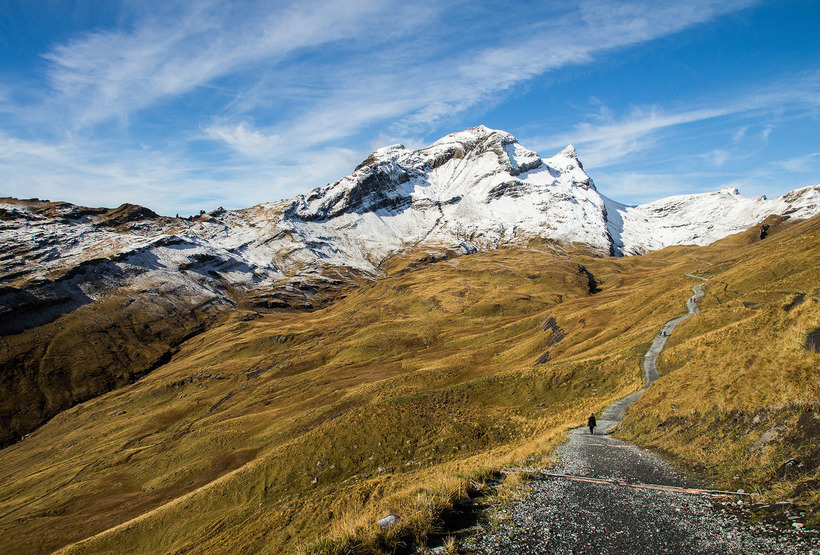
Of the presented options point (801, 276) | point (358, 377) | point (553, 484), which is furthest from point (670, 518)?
point (358, 377)

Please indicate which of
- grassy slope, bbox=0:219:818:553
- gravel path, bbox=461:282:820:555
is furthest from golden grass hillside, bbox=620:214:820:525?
grassy slope, bbox=0:219:818:553

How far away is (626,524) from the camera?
542 inches

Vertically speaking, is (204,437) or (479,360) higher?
(479,360)

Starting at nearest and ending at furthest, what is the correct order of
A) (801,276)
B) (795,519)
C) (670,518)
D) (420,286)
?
(795,519) < (670,518) < (801,276) < (420,286)

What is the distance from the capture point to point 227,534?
1334 inches

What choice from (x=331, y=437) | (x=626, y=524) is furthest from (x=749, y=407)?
(x=331, y=437)

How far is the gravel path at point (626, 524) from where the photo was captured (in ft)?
38.1

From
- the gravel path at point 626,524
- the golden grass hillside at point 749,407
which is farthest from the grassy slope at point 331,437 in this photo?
the gravel path at point 626,524

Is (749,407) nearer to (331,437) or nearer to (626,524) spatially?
(626,524)

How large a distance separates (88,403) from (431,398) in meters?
166

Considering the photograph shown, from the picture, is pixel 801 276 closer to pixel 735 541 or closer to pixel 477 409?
pixel 477 409

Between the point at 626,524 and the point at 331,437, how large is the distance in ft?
118

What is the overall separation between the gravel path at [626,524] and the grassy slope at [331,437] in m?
2.66

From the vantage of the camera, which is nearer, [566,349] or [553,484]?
[553,484]
